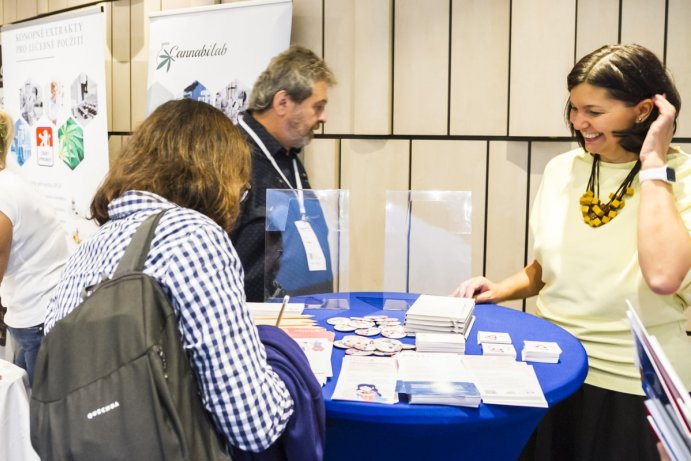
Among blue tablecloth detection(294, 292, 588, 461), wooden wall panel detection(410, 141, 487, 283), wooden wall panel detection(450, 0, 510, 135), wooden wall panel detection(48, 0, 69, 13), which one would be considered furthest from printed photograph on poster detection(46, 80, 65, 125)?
blue tablecloth detection(294, 292, 588, 461)

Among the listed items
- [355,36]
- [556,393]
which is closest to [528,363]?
[556,393]

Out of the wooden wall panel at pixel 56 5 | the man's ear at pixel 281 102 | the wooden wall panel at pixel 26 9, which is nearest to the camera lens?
the man's ear at pixel 281 102

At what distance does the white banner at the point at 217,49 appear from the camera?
3.60 metres

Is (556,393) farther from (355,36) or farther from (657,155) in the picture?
(355,36)

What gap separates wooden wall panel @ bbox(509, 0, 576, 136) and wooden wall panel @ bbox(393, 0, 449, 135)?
36 cm

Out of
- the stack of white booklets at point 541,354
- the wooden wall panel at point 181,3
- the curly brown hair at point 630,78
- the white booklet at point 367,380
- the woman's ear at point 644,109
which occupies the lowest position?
the white booklet at point 367,380

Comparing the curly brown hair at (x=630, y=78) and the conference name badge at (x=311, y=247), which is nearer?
the curly brown hair at (x=630, y=78)

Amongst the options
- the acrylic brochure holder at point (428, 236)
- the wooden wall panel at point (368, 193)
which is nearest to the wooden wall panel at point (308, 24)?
the wooden wall panel at point (368, 193)

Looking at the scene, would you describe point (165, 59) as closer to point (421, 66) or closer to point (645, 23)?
point (421, 66)

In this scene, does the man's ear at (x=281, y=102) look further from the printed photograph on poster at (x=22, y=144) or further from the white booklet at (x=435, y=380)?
the printed photograph on poster at (x=22, y=144)

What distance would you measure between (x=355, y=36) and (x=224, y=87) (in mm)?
790

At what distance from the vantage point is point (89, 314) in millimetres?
1118

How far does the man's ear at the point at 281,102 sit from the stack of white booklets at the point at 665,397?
1.94 m

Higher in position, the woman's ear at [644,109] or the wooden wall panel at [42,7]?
the wooden wall panel at [42,7]
